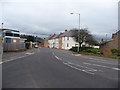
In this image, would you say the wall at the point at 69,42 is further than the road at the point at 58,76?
Yes

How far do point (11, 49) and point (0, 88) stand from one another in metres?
27.4

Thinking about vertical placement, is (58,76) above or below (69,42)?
below

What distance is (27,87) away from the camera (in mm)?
5805

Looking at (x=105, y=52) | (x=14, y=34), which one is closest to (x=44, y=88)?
(x=105, y=52)

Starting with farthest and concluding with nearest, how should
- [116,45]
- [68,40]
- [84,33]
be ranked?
[68,40]
[84,33]
[116,45]

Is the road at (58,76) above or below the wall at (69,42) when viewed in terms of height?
below

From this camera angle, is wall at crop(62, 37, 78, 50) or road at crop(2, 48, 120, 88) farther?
wall at crop(62, 37, 78, 50)

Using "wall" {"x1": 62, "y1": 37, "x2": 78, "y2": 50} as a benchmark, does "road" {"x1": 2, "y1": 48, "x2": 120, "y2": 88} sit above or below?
below

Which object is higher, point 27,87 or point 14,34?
point 14,34

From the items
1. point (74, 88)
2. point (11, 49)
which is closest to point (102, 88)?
point (74, 88)

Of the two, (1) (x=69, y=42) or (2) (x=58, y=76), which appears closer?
(2) (x=58, y=76)

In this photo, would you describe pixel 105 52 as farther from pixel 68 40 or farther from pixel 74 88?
pixel 68 40

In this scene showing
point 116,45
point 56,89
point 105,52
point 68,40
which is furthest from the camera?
point 68,40

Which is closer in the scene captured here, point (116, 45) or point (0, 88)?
point (0, 88)
